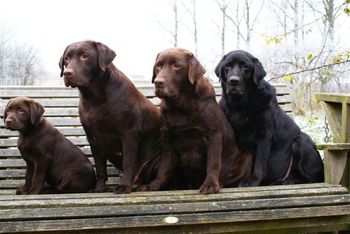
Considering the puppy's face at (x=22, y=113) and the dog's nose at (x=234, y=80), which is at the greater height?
the dog's nose at (x=234, y=80)

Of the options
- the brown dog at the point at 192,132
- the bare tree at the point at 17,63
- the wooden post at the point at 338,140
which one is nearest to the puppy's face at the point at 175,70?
the brown dog at the point at 192,132

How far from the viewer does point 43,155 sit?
3531 millimetres

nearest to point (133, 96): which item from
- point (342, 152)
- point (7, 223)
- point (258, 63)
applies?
point (258, 63)

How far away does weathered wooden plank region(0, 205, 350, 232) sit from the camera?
2660 millimetres

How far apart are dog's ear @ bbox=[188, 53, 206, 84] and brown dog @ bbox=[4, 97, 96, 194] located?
1.19m

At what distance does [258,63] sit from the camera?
3.62m

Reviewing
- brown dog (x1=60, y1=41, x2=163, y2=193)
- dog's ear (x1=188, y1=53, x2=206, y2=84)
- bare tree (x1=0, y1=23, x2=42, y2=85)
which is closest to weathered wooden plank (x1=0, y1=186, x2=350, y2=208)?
brown dog (x1=60, y1=41, x2=163, y2=193)

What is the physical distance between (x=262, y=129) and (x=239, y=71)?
0.52m

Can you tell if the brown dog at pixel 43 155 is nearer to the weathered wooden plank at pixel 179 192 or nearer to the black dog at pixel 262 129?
the weathered wooden plank at pixel 179 192

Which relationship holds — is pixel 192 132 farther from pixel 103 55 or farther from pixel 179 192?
pixel 103 55

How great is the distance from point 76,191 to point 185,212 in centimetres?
115

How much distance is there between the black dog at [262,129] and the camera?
3564 millimetres

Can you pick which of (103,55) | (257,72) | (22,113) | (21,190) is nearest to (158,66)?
(103,55)

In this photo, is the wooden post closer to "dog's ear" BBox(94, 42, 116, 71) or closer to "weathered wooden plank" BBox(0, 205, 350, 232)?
"weathered wooden plank" BBox(0, 205, 350, 232)
